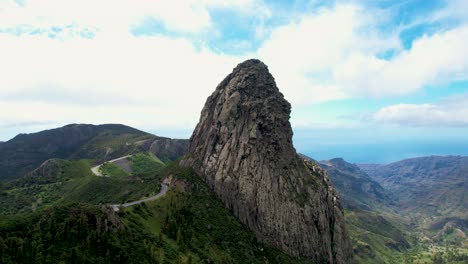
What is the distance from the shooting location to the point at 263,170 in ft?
427

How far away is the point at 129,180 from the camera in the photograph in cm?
16175

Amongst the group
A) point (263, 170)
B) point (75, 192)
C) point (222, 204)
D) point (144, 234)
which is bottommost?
point (75, 192)

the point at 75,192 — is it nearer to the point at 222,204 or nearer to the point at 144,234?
the point at 222,204

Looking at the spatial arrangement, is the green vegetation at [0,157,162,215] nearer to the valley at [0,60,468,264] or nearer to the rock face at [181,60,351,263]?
the valley at [0,60,468,264]

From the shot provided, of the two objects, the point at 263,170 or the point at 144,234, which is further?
the point at 263,170

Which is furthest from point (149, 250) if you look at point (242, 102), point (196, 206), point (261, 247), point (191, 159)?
point (242, 102)

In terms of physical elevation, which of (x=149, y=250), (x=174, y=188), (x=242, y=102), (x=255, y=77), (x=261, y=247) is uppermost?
(x=255, y=77)

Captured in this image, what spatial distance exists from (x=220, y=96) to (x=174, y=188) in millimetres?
48425

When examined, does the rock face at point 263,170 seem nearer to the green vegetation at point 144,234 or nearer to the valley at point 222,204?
the valley at point 222,204

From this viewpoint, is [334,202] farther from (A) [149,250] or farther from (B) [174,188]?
(A) [149,250]

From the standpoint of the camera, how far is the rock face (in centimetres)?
12594

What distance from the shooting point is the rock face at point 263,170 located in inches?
4958

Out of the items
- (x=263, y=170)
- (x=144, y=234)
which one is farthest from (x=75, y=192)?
(x=263, y=170)

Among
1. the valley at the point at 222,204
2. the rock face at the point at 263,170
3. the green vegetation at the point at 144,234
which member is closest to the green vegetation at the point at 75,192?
the valley at the point at 222,204
